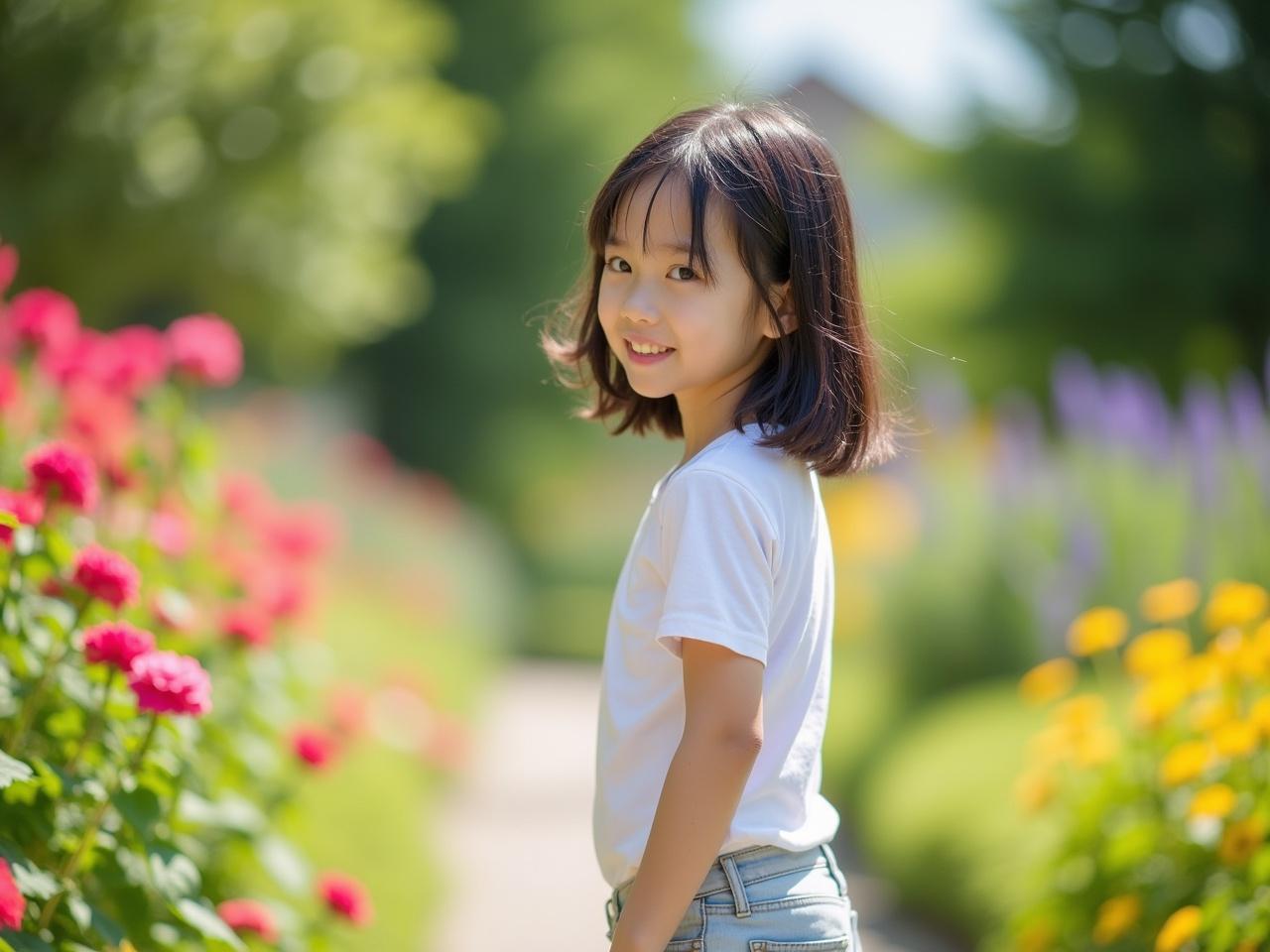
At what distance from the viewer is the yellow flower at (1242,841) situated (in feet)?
8.23

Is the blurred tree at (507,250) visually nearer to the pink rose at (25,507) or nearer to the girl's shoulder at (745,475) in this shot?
the pink rose at (25,507)

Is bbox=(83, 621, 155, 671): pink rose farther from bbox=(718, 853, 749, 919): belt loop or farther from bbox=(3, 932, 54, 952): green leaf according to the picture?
bbox=(718, 853, 749, 919): belt loop

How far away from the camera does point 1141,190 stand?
544 inches

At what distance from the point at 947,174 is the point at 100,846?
1376 cm

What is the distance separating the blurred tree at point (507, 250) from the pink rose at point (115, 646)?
15.2 m

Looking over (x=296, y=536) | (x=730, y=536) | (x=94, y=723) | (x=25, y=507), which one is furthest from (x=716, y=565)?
(x=296, y=536)

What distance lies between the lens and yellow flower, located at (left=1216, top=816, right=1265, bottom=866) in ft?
8.23

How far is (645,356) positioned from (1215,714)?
5.57 feet

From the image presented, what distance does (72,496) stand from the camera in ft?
6.49

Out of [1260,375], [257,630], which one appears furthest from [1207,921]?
[1260,375]

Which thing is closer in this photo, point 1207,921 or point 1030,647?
point 1207,921

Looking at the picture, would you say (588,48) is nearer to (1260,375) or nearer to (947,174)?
(947,174)

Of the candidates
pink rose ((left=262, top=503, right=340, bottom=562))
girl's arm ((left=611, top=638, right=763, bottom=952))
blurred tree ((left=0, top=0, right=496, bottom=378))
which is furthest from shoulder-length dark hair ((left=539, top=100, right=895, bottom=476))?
blurred tree ((left=0, top=0, right=496, bottom=378))

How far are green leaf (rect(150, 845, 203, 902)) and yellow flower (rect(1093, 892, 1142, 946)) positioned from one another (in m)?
1.76
